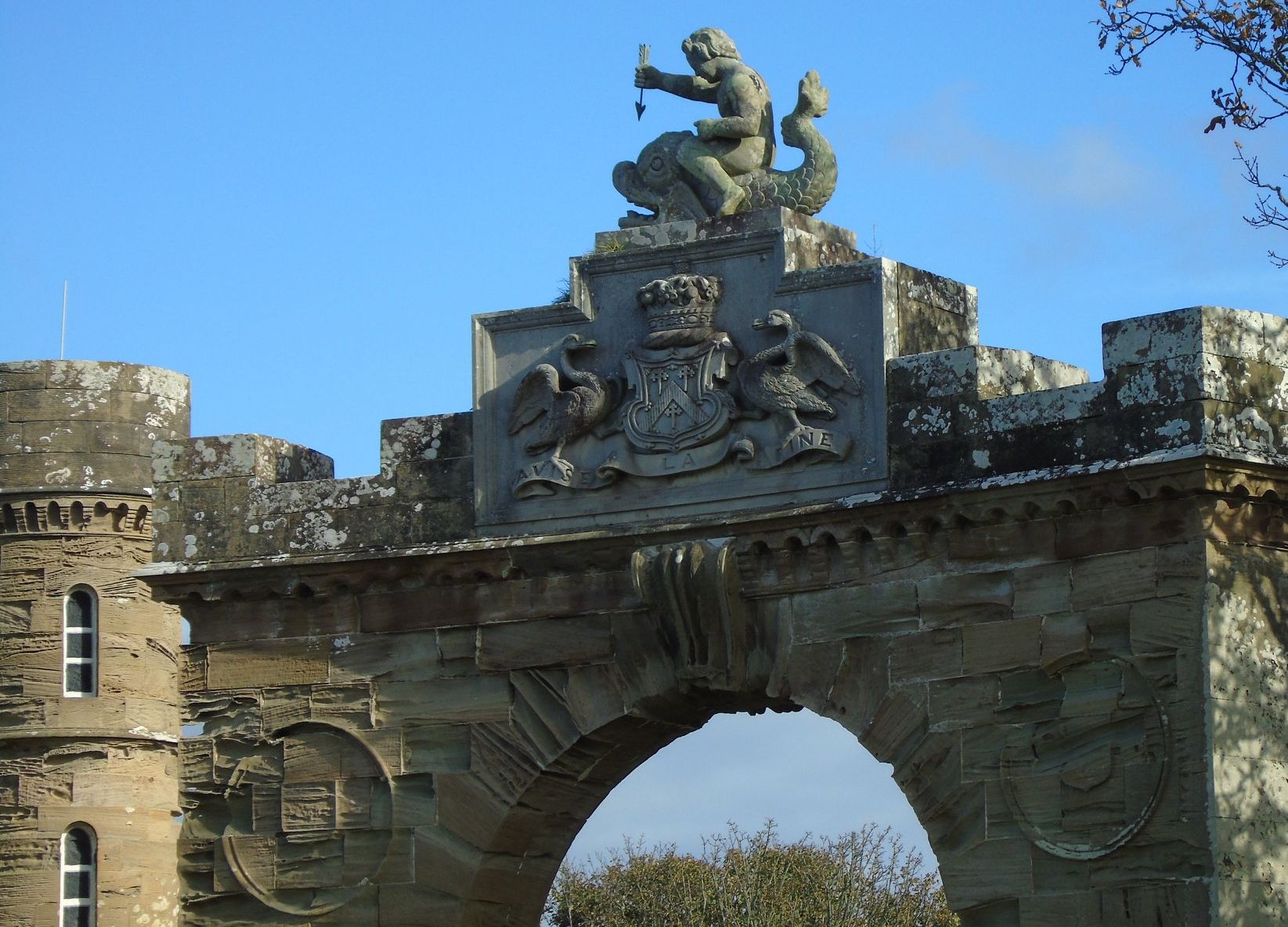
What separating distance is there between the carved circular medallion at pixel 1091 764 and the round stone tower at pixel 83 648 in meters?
7.24

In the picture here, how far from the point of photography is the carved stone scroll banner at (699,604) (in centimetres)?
1808

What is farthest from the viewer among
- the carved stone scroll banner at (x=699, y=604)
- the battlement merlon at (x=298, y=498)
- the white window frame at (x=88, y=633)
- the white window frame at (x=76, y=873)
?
the white window frame at (x=88, y=633)

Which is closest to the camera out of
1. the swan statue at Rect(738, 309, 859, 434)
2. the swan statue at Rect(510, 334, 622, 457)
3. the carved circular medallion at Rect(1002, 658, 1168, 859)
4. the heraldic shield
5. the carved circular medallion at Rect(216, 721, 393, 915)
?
the carved circular medallion at Rect(1002, 658, 1168, 859)

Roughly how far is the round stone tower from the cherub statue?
16.4 feet

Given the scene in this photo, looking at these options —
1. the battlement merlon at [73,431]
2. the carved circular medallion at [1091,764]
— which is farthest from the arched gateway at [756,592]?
the battlement merlon at [73,431]

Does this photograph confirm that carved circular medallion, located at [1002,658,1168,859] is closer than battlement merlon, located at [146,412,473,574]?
Yes

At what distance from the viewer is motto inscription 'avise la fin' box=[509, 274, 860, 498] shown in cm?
1802

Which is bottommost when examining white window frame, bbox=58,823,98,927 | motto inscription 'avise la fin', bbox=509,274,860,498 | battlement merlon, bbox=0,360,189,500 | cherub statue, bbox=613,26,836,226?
white window frame, bbox=58,823,98,927

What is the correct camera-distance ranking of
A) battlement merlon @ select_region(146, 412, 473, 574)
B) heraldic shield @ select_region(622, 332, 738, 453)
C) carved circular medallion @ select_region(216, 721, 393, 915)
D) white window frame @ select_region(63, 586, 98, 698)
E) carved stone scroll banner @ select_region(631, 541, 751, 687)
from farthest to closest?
white window frame @ select_region(63, 586, 98, 698), battlement merlon @ select_region(146, 412, 473, 574), carved circular medallion @ select_region(216, 721, 393, 915), heraldic shield @ select_region(622, 332, 738, 453), carved stone scroll banner @ select_region(631, 541, 751, 687)

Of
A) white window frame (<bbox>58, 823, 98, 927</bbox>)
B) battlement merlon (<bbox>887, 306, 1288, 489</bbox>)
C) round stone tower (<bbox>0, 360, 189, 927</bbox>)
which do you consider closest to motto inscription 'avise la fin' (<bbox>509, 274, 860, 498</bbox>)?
battlement merlon (<bbox>887, 306, 1288, 489</bbox>)

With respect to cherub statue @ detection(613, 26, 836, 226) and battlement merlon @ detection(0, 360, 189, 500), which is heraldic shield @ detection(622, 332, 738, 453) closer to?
cherub statue @ detection(613, 26, 836, 226)

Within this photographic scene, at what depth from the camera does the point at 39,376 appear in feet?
72.7

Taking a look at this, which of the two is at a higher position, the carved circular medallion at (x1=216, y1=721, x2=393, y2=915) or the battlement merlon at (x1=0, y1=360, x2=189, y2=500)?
the battlement merlon at (x1=0, y1=360, x2=189, y2=500)

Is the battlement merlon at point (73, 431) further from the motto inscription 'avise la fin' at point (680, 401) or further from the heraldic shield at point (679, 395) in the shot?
the heraldic shield at point (679, 395)
